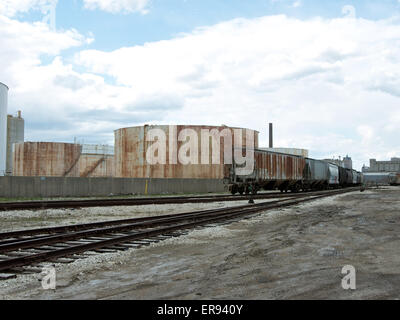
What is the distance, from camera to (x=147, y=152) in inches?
1754

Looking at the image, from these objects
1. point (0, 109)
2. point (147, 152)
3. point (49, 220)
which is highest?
point (0, 109)

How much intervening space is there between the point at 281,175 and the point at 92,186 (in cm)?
1562

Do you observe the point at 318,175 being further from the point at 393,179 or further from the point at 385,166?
the point at 385,166

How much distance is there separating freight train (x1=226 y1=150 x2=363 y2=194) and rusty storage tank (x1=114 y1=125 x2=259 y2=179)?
408 inches

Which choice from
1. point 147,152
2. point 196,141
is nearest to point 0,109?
point 147,152

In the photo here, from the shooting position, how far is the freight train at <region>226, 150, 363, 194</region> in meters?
27.2

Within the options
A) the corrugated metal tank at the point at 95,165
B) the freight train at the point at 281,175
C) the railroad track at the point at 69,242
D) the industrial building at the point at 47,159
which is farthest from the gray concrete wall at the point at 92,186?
the corrugated metal tank at the point at 95,165

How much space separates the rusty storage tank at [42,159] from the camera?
167 ft

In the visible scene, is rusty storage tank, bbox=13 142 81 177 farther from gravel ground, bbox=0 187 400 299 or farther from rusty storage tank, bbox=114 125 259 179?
gravel ground, bbox=0 187 400 299

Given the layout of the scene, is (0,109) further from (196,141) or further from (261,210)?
(261,210)

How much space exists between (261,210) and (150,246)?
9.15 metres

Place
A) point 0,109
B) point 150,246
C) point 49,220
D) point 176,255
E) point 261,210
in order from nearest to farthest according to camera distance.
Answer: point 176,255 < point 150,246 < point 49,220 < point 261,210 < point 0,109

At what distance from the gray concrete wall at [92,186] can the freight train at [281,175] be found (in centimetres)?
937

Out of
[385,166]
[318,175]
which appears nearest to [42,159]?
[318,175]
